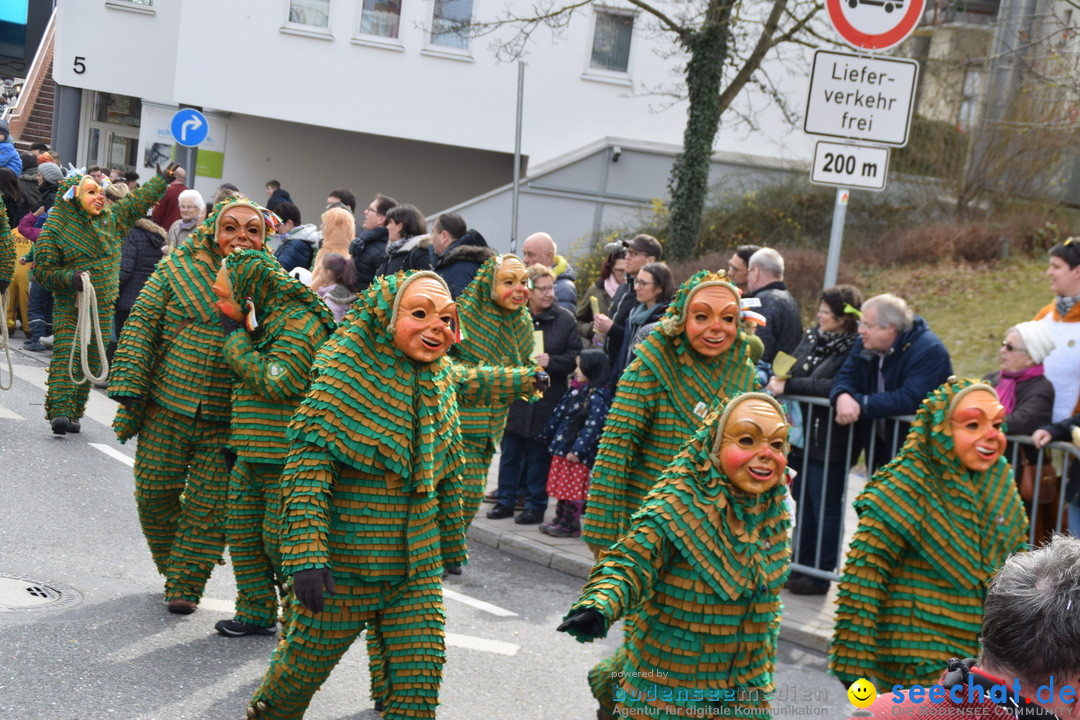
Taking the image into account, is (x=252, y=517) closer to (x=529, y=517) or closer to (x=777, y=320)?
(x=529, y=517)

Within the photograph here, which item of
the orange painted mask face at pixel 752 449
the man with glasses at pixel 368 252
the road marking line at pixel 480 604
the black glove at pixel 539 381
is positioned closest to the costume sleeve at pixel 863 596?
the orange painted mask face at pixel 752 449

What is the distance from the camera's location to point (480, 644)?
6711mm

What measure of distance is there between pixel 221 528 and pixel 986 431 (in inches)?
145

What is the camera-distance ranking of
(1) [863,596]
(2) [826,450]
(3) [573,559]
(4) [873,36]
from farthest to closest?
(3) [573,559] < (2) [826,450] < (4) [873,36] < (1) [863,596]

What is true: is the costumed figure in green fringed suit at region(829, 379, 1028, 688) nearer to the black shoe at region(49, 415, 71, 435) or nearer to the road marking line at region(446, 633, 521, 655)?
the road marking line at region(446, 633, 521, 655)

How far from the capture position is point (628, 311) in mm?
8984

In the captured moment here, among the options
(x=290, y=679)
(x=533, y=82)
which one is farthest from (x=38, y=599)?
(x=533, y=82)

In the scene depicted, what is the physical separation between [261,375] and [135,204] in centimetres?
520

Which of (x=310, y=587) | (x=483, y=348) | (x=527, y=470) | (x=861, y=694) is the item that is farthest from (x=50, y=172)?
(x=861, y=694)

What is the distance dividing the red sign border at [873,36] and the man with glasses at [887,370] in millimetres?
1378

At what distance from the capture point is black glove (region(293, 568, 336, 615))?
4.44 m

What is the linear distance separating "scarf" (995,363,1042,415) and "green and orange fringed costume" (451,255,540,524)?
263 cm

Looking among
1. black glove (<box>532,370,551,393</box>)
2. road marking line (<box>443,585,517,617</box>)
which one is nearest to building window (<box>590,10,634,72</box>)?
road marking line (<box>443,585,517,617</box>)

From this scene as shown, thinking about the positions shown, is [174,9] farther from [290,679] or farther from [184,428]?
[290,679]
